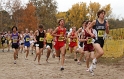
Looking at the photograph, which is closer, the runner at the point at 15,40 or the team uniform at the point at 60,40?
the team uniform at the point at 60,40

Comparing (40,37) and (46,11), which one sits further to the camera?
(46,11)

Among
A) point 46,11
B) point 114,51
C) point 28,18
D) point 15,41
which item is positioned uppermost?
point 46,11

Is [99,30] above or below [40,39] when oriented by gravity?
above

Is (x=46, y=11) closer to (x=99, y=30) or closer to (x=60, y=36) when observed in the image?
(x=60, y=36)

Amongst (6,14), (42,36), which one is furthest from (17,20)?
(42,36)

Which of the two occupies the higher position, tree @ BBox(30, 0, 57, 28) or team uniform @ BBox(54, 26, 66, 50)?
tree @ BBox(30, 0, 57, 28)

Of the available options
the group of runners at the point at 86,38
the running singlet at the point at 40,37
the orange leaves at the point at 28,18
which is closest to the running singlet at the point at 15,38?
the group of runners at the point at 86,38

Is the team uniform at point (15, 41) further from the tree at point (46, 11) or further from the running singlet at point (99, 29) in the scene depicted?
the tree at point (46, 11)

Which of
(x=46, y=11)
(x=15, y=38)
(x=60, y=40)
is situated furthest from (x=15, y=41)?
(x=46, y=11)

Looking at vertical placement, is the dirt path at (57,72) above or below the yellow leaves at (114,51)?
below

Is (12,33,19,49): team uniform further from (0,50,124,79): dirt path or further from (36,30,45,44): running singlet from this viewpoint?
(0,50,124,79): dirt path

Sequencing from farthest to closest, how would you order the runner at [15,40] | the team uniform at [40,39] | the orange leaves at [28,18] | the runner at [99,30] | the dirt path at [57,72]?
the orange leaves at [28,18], the runner at [15,40], the team uniform at [40,39], the dirt path at [57,72], the runner at [99,30]

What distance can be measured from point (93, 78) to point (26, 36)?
11.2 metres

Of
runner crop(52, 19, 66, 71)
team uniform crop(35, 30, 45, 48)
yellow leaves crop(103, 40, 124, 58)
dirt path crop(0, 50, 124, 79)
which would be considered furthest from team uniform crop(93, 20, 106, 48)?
yellow leaves crop(103, 40, 124, 58)
